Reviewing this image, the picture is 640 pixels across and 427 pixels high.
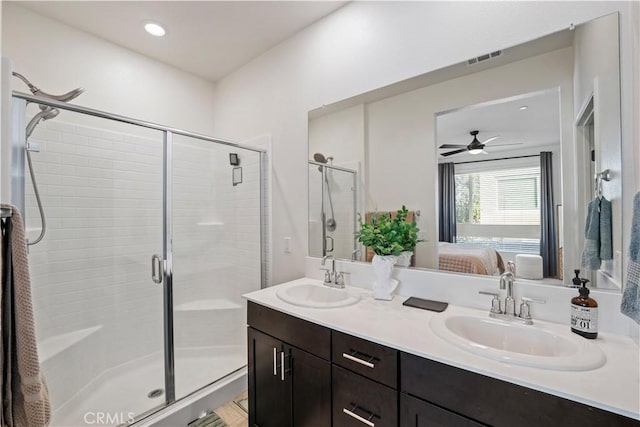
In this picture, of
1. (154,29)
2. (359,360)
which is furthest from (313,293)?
(154,29)

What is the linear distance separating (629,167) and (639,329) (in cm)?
56

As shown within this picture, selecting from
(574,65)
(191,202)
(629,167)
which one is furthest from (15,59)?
(629,167)

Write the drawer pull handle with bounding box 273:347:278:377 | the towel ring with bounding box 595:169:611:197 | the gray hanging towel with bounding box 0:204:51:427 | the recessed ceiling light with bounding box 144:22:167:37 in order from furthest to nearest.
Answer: the recessed ceiling light with bounding box 144:22:167:37
the drawer pull handle with bounding box 273:347:278:377
the towel ring with bounding box 595:169:611:197
the gray hanging towel with bounding box 0:204:51:427

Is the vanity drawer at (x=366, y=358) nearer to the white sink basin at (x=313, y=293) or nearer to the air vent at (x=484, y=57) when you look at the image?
the white sink basin at (x=313, y=293)

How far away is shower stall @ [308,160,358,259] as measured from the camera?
1.85 meters

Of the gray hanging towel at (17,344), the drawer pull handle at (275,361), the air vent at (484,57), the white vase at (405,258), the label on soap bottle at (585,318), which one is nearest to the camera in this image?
the gray hanging towel at (17,344)

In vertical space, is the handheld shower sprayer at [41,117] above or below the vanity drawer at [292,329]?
above

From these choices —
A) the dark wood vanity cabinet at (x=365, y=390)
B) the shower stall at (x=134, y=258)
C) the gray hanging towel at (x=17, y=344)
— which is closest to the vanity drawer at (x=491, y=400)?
the dark wood vanity cabinet at (x=365, y=390)

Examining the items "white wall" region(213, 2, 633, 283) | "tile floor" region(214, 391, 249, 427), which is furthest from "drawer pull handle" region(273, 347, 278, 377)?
"white wall" region(213, 2, 633, 283)

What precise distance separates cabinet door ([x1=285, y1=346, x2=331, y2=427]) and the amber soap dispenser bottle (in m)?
0.94

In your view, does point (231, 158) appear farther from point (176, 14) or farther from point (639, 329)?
point (639, 329)

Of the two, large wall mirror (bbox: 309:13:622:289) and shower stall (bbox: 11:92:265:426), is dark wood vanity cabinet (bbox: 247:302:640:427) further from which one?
shower stall (bbox: 11:92:265:426)

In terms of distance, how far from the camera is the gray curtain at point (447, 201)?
58.4 inches

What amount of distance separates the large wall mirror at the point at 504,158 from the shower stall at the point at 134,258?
1.10m
